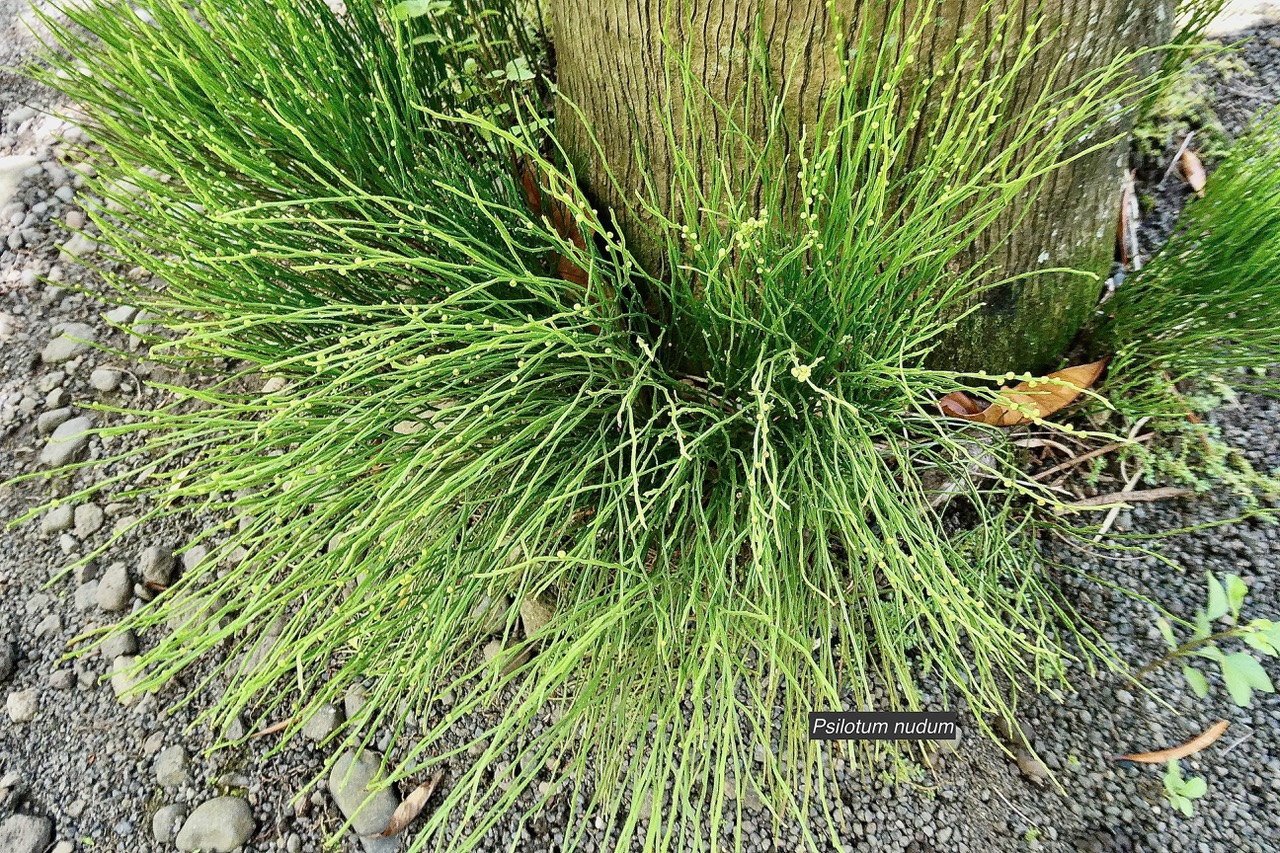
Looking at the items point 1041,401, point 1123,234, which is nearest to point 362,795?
point 1041,401

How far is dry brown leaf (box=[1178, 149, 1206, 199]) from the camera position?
1560mm

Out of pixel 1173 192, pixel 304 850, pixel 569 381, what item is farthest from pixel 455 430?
pixel 1173 192

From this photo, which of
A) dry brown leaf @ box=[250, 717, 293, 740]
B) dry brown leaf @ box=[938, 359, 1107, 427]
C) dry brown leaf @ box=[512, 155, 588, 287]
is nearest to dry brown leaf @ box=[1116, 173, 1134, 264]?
dry brown leaf @ box=[938, 359, 1107, 427]

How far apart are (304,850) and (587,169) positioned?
1224mm

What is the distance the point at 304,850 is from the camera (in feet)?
4.03

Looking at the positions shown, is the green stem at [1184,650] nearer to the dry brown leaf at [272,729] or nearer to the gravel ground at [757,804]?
the gravel ground at [757,804]

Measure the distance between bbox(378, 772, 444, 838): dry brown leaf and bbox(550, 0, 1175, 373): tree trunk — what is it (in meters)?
0.94

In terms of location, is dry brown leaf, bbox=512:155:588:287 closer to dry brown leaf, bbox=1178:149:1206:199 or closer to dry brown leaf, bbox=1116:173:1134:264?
dry brown leaf, bbox=1116:173:1134:264

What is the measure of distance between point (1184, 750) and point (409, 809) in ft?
3.80

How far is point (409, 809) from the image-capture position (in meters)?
1.24

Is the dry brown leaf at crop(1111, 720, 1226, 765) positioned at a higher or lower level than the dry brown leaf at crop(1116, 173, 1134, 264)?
lower

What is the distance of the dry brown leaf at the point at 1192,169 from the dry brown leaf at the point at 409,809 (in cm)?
180

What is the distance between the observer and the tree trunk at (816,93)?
1032mm

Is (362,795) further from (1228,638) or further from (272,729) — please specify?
(1228,638)
